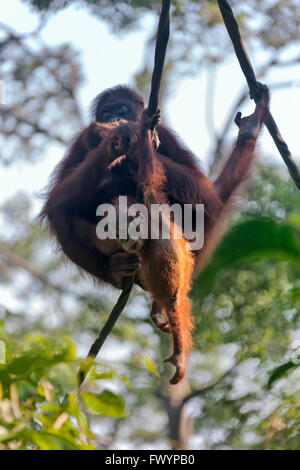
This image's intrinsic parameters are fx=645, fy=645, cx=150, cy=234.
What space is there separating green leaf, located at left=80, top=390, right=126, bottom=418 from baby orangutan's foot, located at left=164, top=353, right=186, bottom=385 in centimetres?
137

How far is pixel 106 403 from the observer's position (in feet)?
8.13

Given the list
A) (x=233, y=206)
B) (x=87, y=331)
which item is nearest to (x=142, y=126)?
(x=233, y=206)

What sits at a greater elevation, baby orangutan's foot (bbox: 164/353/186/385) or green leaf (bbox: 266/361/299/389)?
baby orangutan's foot (bbox: 164/353/186/385)

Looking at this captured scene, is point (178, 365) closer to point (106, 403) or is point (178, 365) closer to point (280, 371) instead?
point (106, 403)

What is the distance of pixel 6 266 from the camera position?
1323 cm

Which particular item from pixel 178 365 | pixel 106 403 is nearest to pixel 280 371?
pixel 106 403

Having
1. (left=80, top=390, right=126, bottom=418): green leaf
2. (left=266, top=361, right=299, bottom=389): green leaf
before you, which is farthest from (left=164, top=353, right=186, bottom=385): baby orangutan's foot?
(left=266, top=361, right=299, bottom=389): green leaf

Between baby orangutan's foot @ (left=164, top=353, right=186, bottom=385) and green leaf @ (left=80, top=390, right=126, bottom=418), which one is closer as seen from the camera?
green leaf @ (left=80, top=390, right=126, bottom=418)

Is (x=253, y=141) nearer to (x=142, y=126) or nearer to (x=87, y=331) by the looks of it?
(x=142, y=126)

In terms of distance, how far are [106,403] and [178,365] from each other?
4.74 ft

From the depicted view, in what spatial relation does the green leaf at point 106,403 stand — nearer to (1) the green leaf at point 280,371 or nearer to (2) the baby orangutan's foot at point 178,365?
(1) the green leaf at point 280,371

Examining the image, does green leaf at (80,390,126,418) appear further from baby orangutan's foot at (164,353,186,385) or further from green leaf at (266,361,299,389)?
baby orangutan's foot at (164,353,186,385)

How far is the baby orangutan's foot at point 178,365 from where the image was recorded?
12.6ft

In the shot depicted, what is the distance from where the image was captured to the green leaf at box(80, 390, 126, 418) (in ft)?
8.07
